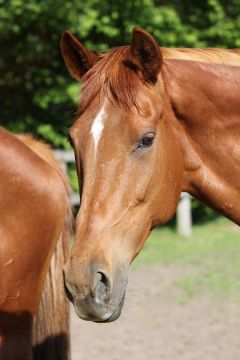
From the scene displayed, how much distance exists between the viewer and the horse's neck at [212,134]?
2.87 m

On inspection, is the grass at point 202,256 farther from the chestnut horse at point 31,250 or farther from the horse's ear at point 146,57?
the horse's ear at point 146,57

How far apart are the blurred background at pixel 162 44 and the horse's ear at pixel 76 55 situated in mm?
3336

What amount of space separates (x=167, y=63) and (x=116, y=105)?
1.26 ft

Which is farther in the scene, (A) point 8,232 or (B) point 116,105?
(A) point 8,232

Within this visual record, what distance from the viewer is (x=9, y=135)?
386 cm

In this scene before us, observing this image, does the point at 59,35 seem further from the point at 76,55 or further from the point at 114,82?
the point at 114,82

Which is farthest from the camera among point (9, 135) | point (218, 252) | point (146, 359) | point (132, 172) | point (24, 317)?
point (218, 252)

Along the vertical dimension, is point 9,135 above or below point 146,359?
above

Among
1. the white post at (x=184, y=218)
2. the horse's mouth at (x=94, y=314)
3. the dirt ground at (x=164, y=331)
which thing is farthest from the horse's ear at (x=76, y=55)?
the white post at (x=184, y=218)

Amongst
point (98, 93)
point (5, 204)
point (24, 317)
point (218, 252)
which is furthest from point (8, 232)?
point (218, 252)

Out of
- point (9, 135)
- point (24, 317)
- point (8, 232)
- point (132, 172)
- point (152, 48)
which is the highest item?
point (152, 48)

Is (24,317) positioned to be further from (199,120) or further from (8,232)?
(199,120)

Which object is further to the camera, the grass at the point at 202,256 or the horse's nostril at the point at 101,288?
the grass at the point at 202,256

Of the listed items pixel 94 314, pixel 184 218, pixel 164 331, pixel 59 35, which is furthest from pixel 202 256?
pixel 94 314
